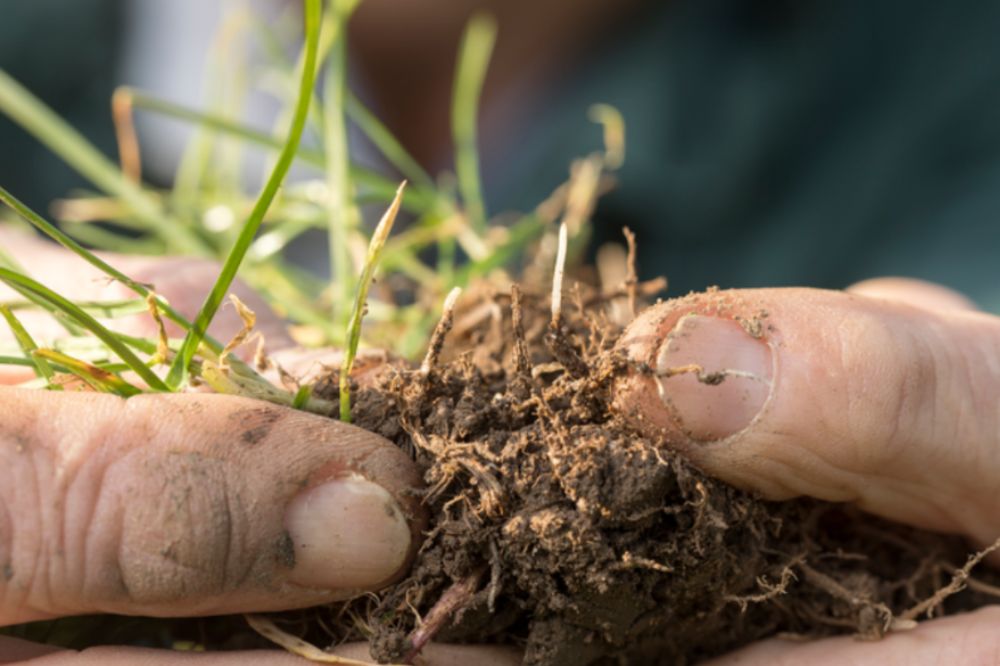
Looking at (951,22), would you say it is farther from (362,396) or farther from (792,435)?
(362,396)

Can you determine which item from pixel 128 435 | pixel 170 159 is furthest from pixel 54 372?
pixel 170 159

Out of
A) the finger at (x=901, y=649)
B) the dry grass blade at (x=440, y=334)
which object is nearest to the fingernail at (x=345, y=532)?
the dry grass blade at (x=440, y=334)

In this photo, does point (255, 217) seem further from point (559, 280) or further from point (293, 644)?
point (293, 644)

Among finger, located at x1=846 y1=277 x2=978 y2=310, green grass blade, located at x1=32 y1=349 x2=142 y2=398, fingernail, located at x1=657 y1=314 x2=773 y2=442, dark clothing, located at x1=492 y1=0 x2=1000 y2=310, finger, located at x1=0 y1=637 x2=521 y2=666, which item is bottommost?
finger, located at x1=0 y1=637 x2=521 y2=666

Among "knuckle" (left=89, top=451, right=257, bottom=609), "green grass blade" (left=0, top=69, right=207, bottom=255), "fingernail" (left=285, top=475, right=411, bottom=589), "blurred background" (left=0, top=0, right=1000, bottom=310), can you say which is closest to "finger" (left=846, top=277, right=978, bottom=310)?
"blurred background" (left=0, top=0, right=1000, bottom=310)

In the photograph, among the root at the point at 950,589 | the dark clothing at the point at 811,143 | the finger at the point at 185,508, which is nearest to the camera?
the finger at the point at 185,508

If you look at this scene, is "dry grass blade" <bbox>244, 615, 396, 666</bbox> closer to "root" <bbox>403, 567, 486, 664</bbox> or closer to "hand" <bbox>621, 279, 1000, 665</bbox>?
"root" <bbox>403, 567, 486, 664</bbox>

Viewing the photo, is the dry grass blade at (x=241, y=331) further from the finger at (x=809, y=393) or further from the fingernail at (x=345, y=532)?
the finger at (x=809, y=393)
